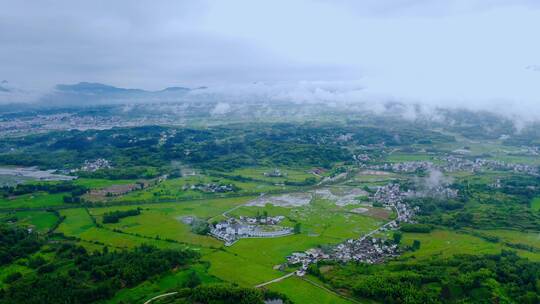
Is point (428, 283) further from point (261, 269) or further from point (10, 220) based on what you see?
point (10, 220)

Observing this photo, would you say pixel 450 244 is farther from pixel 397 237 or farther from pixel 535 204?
pixel 535 204

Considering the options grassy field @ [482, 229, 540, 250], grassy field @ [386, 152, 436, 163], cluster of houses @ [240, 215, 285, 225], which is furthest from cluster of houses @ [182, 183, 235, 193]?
grassy field @ [386, 152, 436, 163]

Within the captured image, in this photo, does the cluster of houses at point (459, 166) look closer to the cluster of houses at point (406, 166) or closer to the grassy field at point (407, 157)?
the cluster of houses at point (406, 166)

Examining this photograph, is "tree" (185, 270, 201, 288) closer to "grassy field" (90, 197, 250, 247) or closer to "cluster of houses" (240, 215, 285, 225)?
"grassy field" (90, 197, 250, 247)

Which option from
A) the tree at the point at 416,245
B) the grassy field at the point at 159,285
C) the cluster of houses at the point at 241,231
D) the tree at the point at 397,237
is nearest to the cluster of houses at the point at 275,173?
the cluster of houses at the point at 241,231

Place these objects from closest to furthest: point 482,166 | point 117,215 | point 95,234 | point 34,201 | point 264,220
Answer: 1. point 95,234
2. point 264,220
3. point 117,215
4. point 34,201
5. point 482,166

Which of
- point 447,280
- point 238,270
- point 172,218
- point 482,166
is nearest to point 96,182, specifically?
point 172,218
